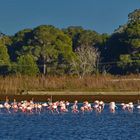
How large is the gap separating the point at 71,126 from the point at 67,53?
61.9 metres

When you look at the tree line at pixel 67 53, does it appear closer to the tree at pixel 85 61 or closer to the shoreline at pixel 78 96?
the tree at pixel 85 61

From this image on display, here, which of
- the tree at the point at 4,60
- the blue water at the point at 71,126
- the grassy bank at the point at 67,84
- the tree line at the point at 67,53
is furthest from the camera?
the tree at the point at 4,60

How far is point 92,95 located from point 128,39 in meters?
26.9

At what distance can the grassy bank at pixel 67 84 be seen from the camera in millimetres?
72856

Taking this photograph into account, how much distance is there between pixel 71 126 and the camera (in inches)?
1554

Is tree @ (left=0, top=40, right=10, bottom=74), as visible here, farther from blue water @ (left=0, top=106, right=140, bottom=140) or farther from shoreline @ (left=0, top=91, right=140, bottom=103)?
blue water @ (left=0, top=106, right=140, bottom=140)

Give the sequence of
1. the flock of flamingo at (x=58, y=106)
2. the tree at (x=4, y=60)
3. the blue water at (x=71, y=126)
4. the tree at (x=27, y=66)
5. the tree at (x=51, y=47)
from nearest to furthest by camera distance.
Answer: the blue water at (x=71, y=126) < the flock of flamingo at (x=58, y=106) < the tree at (x=27, y=66) < the tree at (x=4, y=60) < the tree at (x=51, y=47)

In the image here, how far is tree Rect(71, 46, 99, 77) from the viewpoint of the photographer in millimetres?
97688

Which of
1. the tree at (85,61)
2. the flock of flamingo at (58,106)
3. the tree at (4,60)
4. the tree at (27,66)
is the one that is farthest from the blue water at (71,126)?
the tree at (4,60)

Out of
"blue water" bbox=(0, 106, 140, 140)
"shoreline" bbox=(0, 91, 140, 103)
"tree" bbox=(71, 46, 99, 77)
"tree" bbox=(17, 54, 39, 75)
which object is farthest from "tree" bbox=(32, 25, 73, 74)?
"blue water" bbox=(0, 106, 140, 140)

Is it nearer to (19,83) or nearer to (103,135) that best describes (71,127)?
(103,135)

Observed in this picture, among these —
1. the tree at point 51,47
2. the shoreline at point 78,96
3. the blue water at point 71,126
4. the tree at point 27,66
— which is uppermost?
the tree at point 51,47

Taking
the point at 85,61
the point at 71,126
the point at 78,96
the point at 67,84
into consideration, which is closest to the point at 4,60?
the point at 85,61

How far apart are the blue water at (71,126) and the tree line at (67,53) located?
43.8m
